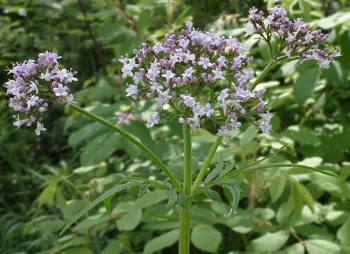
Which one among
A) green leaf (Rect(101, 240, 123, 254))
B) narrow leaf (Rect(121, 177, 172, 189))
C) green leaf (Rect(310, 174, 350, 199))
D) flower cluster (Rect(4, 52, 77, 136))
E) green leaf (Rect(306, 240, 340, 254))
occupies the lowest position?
green leaf (Rect(101, 240, 123, 254))

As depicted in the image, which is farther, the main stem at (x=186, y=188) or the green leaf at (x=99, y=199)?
the main stem at (x=186, y=188)

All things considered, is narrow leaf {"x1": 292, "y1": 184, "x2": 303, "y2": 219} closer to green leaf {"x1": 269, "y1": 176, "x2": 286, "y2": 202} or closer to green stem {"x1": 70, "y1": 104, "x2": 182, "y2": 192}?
green leaf {"x1": 269, "y1": 176, "x2": 286, "y2": 202}

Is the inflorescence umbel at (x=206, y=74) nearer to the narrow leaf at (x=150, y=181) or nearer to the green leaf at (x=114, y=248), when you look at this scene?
the narrow leaf at (x=150, y=181)

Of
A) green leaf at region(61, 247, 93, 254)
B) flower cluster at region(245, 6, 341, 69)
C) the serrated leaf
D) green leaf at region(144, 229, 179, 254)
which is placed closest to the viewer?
the serrated leaf

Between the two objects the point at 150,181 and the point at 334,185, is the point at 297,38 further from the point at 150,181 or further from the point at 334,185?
the point at 334,185

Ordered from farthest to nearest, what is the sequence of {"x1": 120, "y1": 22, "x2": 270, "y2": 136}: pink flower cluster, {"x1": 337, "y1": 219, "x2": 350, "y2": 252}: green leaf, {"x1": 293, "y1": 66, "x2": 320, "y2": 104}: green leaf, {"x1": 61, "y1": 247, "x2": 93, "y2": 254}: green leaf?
{"x1": 293, "y1": 66, "x2": 320, "y2": 104}: green leaf → {"x1": 61, "y1": 247, "x2": 93, "y2": 254}: green leaf → {"x1": 337, "y1": 219, "x2": 350, "y2": 252}: green leaf → {"x1": 120, "y1": 22, "x2": 270, "y2": 136}: pink flower cluster

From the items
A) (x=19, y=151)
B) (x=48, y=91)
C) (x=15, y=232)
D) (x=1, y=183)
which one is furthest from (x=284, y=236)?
(x=19, y=151)

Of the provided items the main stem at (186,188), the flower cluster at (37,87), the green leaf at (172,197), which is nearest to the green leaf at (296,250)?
the main stem at (186,188)

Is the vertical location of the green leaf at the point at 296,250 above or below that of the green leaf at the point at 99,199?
below

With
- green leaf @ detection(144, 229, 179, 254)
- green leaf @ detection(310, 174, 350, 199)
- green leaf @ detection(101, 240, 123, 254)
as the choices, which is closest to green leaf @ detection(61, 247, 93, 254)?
green leaf @ detection(101, 240, 123, 254)
